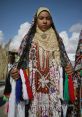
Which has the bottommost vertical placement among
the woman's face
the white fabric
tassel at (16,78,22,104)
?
the white fabric

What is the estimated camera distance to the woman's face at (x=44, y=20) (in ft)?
16.9

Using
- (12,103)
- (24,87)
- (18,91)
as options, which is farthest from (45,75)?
(12,103)

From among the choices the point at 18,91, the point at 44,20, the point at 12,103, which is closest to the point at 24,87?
the point at 18,91

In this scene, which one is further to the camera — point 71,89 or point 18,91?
point 71,89

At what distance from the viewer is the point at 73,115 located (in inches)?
218

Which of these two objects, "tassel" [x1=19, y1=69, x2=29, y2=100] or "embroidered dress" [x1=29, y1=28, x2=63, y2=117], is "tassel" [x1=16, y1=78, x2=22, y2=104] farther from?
"embroidered dress" [x1=29, y1=28, x2=63, y2=117]

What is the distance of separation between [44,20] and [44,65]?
0.65 meters

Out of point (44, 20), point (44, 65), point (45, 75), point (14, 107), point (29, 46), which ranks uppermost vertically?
point (44, 20)

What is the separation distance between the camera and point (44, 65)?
16.9ft

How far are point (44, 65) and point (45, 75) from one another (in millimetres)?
146

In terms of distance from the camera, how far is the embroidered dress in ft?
16.9

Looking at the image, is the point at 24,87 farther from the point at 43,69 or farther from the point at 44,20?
the point at 44,20

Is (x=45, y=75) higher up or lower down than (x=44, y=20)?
lower down

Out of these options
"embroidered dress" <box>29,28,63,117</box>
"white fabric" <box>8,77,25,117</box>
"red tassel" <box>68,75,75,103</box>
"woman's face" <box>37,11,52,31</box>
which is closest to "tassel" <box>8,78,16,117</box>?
"white fabric" <box>8,77,25,117</box>
